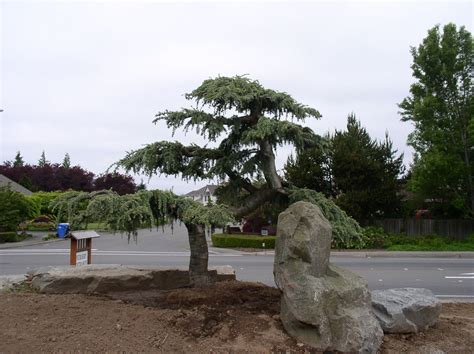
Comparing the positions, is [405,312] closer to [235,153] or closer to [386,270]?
[235,153]

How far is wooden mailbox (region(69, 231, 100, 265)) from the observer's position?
9.10 meters

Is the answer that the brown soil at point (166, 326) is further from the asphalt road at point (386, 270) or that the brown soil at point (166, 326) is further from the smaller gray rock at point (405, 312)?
the asphalt road at point (386, 270)

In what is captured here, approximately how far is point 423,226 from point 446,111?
21.2 feet

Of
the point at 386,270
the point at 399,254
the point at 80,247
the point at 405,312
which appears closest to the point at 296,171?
the point at 399,254

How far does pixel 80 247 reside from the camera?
968cm

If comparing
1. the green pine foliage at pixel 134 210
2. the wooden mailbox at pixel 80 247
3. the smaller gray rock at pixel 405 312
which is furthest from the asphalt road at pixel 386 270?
the smaller gray rock at pixel 405 312

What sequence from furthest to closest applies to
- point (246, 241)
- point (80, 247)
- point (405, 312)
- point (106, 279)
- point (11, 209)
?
point (11, 209), point (246, 241), point (80, 247), point (106, 279), point (405, 312)

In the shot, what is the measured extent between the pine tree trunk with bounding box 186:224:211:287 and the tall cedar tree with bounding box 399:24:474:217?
678 inches

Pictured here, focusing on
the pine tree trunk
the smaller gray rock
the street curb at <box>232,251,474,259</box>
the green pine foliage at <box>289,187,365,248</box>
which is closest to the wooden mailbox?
the pine tree trunk

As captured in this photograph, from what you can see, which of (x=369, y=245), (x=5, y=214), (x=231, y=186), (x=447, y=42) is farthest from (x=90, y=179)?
→ (x=231, y=186)

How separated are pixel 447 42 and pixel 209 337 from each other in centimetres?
2174

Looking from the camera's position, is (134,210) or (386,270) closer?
(134,210)

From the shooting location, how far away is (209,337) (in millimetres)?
4992

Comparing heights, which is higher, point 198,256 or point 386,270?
point 198,256
